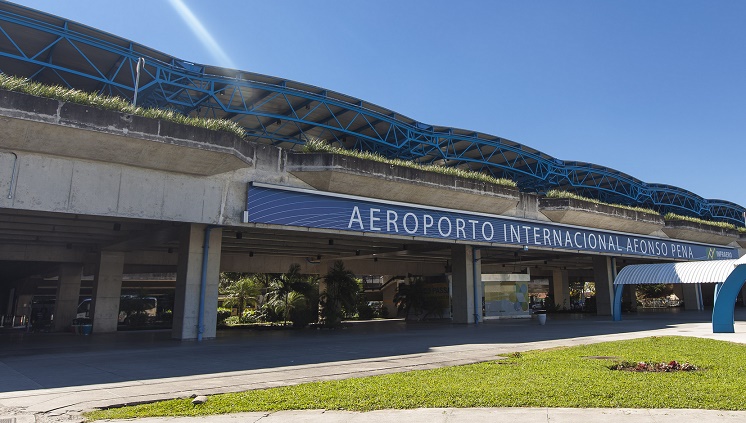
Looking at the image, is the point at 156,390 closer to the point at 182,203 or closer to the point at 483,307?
the point at 182,203

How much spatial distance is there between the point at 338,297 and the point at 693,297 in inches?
1480

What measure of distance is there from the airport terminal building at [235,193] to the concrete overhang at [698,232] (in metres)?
0.21

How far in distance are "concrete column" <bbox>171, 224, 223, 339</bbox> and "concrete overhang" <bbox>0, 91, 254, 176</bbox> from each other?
3.37 m

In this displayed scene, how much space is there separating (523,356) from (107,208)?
1400 centimetres

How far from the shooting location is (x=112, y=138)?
16.2 m

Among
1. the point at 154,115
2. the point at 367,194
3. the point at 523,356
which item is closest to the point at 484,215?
the point at 367,194

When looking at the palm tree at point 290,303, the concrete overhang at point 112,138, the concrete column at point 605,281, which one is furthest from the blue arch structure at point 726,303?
the palm tree at point 290,303

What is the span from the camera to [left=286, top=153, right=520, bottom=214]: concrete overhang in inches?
829

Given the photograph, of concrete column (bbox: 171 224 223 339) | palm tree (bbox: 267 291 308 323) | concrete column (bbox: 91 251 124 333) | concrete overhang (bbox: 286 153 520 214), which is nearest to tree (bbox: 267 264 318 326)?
palm tree (bbox: 267 291 308 323)

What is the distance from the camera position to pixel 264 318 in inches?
1618

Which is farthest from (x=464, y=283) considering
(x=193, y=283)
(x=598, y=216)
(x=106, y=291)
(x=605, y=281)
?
(x=106, y=291)

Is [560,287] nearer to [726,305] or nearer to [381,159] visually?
[726,305]

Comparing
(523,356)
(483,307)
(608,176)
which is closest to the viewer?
(523,356)

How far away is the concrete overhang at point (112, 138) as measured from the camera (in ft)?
48.7
